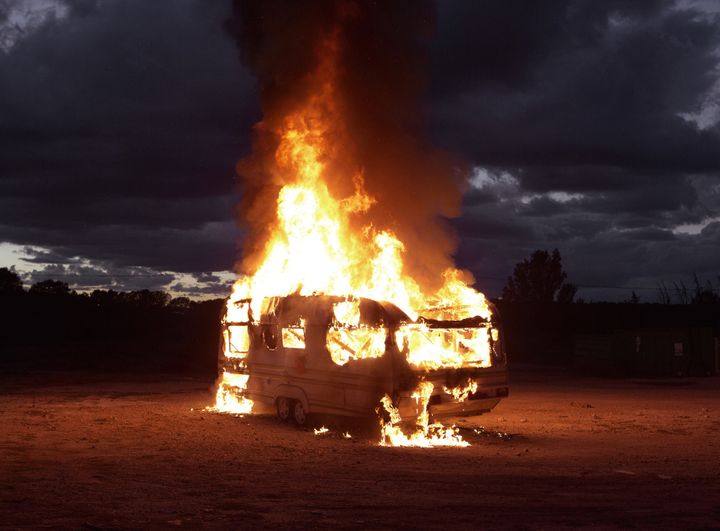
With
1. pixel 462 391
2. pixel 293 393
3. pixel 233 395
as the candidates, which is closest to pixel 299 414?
pixel 293 393

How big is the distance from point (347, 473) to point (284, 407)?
216 inches

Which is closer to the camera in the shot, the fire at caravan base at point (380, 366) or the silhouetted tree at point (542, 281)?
the fire at caravan base at point (380, 366)

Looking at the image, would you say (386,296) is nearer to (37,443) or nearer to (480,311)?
(480,311)

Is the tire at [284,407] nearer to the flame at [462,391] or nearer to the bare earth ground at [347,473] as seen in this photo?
the bare earth ground at [347,473]

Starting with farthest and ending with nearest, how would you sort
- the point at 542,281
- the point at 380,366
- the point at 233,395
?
the point at 542,281 < the point at 233,395 < the point at 380,366

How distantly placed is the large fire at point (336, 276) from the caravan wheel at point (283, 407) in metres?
1.20

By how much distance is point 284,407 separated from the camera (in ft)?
52.6

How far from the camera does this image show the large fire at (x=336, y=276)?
1402cm

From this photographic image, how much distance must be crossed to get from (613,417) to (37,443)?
1186 cm

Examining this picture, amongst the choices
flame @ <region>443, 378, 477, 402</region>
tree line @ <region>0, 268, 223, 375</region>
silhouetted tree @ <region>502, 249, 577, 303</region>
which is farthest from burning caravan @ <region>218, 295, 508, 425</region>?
silhouetted tree @ <region>502, 249, 577, 303</region>

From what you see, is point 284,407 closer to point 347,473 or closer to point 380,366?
point 380,366

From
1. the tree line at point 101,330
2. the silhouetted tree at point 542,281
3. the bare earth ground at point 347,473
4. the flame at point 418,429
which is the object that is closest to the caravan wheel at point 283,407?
the bare earth ground at point 347,473

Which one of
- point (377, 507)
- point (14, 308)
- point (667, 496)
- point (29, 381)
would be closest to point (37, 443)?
point (377, 507)

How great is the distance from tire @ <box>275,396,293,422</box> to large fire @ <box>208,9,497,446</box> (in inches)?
47.3
